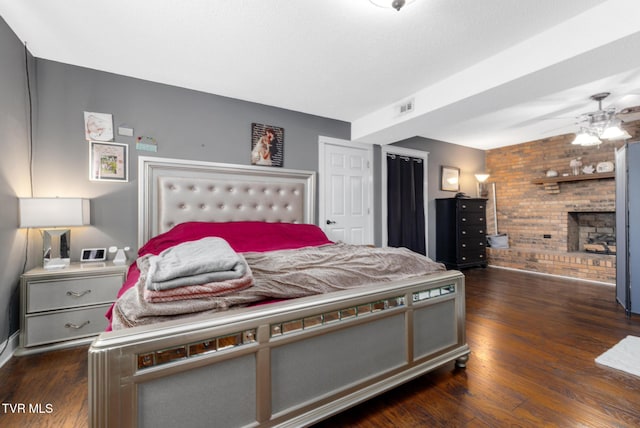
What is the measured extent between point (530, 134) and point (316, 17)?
4.54m

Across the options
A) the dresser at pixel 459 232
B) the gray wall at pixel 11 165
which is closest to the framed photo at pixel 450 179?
the dresser at pixel 459 232

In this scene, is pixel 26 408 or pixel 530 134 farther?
pixel 530 134

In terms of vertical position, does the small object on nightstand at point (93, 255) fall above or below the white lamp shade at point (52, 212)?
below

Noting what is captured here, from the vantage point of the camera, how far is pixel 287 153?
340cm

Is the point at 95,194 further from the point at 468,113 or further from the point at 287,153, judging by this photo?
the point at 468,113

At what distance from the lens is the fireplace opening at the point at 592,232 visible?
14.6ft

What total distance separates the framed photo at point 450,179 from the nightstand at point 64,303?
4.80 meters

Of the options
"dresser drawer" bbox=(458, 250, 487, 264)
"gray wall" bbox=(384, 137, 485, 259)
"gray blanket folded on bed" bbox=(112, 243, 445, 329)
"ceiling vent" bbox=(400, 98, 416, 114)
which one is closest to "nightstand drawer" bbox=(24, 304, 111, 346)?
"gray blanket folded on bed" bbox=(112, 243, 445, 329)

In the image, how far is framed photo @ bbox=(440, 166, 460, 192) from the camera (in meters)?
5.02

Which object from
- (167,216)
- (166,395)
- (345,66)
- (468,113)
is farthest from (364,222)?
(166,395)

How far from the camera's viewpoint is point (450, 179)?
16.8ft

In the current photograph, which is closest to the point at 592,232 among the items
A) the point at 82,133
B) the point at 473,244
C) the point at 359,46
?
the point at 473,244

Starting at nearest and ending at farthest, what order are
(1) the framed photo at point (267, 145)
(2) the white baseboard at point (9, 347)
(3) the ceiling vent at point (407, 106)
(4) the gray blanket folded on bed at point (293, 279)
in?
(4) the gray blanket folded on bed at point (293, 279) < (2) the white baseboard at point (9, 347) < (3) the ceiling vent at point (407, 106) < (1) the framed photo at point (267, 145)

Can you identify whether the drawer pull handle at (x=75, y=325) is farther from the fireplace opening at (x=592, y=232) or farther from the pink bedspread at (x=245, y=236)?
the fireplace opening at (x=592, y=232)
